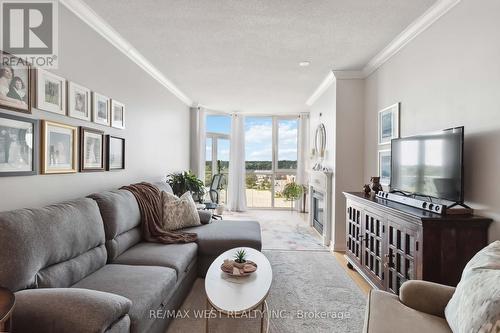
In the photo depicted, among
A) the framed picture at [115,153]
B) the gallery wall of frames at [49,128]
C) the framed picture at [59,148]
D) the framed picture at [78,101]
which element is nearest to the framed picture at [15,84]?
the gallery wall of frames at [49,128]

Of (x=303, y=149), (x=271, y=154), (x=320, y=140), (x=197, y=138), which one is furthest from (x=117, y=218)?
(x=303, y=149)

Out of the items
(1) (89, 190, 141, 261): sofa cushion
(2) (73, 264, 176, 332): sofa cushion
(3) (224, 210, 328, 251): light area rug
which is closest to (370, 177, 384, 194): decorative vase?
(3) (224, 210, 328, 251): light area rug

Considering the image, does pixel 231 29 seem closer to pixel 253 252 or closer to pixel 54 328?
pixel 253 252

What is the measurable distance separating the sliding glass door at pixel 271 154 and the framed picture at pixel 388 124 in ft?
12.7

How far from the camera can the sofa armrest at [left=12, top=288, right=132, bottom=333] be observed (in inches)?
46.8

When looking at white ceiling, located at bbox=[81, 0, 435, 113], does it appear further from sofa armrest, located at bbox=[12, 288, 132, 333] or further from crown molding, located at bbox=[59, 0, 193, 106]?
sofa armrest, located at bbox=[12, 288, 132, 333]

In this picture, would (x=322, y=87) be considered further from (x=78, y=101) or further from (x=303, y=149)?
(x=78, y=101)

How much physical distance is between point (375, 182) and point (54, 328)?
123 inches

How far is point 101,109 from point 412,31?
129 inches

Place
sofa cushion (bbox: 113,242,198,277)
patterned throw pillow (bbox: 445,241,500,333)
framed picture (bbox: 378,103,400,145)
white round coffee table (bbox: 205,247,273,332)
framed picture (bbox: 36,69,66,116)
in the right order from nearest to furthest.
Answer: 1. patterned throw pillow (bbox: 445,241,500,333)
2. white round coffee table (bbox: 205,247,273,332)
3. framed picture (bbox: 36,69,66,116)
4. sofa cushion (bbox: 113,242,198,277)
5. framed picture (bbox: 378,103,400,145)

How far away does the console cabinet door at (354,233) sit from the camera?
308cm

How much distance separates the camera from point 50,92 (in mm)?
2072

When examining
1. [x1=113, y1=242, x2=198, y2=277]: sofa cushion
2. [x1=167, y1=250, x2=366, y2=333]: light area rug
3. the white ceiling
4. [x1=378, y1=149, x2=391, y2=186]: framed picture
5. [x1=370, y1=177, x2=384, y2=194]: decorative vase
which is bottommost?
[x1=167, y1=250, x2=366, y2=333]: light area rug

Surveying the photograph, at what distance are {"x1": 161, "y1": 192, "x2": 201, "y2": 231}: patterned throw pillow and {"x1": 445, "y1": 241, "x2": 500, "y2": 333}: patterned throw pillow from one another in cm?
265
